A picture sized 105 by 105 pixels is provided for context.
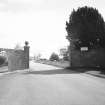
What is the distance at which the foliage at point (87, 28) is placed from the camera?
33688 mm

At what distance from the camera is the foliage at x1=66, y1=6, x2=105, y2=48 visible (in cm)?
3369

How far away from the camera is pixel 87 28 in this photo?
1325 inches

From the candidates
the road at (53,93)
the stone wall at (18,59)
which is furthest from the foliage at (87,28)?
the road at (53,93)

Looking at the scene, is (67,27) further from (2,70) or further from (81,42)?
(2,70)

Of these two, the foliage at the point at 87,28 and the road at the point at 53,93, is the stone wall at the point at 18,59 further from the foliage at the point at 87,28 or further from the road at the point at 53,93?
the road at the point at 53,93

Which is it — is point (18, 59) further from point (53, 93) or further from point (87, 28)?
point (53, 93)

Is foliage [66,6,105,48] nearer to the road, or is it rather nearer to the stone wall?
the stone wall

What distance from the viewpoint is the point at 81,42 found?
3444cm

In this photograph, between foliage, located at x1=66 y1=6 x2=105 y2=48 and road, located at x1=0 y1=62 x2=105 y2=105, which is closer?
road, located at x1=0 y1=62 x2=105 y2=105

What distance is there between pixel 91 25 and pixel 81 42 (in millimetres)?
3087

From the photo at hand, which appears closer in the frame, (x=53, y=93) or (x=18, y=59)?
(x=53, y=93)

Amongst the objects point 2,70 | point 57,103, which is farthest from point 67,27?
point 57,103

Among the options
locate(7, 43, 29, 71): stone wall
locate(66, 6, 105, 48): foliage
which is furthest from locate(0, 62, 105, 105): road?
locate(66, 6, 105, 48): foliage

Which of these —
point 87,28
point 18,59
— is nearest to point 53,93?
point 87,28
